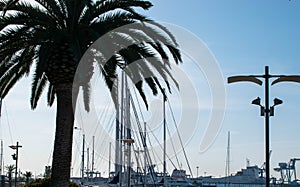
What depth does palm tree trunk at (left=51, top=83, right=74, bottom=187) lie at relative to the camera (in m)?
18.8

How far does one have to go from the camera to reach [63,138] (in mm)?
18859

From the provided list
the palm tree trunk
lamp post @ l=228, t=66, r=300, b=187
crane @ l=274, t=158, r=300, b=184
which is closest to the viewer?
lamp post @ l=228, t=66, r=300, b=187

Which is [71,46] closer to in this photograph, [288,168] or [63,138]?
[63,138]

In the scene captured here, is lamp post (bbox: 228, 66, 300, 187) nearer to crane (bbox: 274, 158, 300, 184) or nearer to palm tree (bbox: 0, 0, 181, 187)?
palm tree (bbox: 0, 0, 181, 187)

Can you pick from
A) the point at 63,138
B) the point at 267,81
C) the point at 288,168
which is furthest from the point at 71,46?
the point at 288,168

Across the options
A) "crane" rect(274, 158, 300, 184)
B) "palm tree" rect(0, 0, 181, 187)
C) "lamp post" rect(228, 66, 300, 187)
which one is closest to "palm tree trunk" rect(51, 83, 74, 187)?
"palm tree" rect(0, 0, 181, 187)

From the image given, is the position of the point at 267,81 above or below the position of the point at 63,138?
above

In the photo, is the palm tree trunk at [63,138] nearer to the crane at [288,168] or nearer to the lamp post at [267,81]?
the lamp post at [267,81]

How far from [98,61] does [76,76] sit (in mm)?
908

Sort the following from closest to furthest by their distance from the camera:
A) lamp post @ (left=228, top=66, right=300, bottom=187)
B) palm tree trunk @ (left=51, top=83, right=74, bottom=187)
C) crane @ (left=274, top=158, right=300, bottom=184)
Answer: lamp post @ (left=228, top=66, right=300, bottom=187) < palm tree trunk @ (left=51, top=83, right=74, bottom=187) < crane @ (left=274, top=158, right=300, bottom=184)

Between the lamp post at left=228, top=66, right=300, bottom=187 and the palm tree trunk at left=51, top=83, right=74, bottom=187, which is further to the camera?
the palm tree trunk at left=51, top=83, right=74, bottom=187

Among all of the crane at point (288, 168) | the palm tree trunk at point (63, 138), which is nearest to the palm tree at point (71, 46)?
the palm tree trunk at point (63, 138)

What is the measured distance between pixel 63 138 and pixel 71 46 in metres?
3.39

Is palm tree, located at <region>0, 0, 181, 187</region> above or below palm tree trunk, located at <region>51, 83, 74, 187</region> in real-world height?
above
